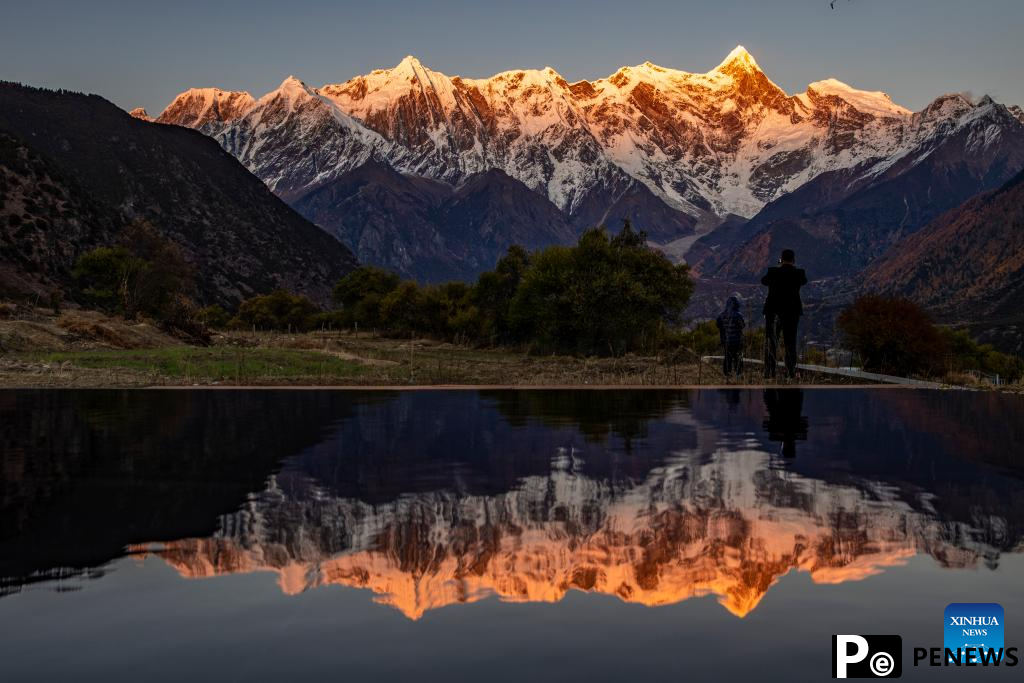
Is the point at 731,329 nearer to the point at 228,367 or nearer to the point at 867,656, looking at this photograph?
the point at 228,367

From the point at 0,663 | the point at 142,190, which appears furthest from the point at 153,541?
the point at 142,190

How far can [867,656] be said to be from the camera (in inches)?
269

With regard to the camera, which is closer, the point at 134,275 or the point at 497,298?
the point at 497,298

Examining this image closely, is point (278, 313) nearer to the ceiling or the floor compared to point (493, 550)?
nearer to the ceiling

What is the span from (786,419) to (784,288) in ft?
10.3

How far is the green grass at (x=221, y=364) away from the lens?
39.2m

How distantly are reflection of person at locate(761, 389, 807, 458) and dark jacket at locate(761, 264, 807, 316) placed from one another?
243cm

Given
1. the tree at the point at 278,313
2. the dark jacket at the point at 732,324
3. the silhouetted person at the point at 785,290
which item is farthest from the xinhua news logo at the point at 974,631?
the tree at the point at 278,313

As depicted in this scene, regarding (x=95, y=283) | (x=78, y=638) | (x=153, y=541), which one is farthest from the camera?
(x=95, y=283)

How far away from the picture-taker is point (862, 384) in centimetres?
3634

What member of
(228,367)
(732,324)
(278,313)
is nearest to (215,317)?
(278,313)

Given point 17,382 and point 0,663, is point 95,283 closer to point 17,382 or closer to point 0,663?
point 17,382

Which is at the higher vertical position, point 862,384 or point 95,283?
point 95,283

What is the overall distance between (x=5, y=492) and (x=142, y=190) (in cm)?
19300
